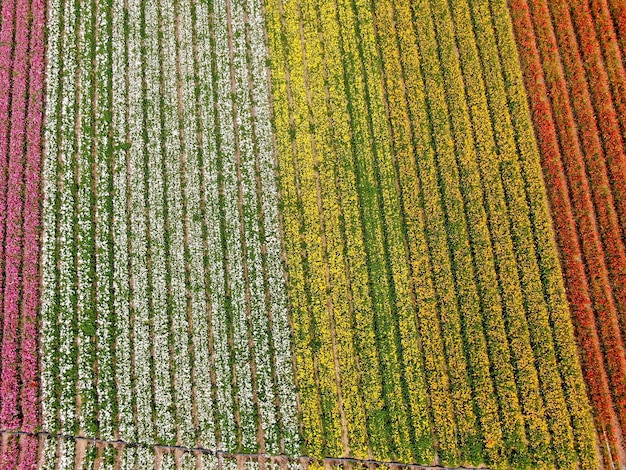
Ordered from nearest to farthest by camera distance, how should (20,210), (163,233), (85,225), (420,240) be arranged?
(420,240), (163,233), (85,225), (20,210)

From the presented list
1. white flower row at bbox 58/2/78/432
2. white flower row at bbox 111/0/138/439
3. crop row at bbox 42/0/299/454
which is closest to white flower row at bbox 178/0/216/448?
crop row at bbox 42/0/299/454

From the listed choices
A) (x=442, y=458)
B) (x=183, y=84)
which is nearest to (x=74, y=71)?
(x=183, y=84)

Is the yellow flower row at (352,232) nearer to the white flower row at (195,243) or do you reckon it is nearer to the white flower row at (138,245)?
the white flower row at (195,243)

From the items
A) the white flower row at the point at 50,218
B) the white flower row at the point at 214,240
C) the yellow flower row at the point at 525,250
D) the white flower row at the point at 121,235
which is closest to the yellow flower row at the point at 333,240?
the white flower row at the point at 214,240

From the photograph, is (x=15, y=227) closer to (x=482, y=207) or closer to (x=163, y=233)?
(x=163, y=233)

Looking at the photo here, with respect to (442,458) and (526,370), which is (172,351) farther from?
(526,370)

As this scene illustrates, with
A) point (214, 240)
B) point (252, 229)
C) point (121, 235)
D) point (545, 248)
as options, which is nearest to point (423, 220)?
point (545, 248)
